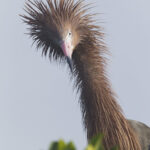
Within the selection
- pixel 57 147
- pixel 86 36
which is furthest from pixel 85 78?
pixel 57 147

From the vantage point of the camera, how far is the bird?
537 centimetres

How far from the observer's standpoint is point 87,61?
613cm

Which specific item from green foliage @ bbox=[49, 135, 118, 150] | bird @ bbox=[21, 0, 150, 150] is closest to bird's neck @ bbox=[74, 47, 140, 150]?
bird @ bbox=[21, 0, 150, 150]

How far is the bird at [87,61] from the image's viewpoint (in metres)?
5.37

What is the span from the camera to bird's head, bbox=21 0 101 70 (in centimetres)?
599

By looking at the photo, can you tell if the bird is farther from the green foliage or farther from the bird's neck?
the green foliage

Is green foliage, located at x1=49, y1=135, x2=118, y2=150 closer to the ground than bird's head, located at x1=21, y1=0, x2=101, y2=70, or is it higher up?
closer to the ground

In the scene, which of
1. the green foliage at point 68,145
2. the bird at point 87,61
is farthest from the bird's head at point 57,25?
the green foliage at point 68,145

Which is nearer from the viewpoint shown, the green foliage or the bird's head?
the green foliage

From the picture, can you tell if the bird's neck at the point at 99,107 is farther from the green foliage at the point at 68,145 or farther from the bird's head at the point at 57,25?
the green foliage at the point at 68,145

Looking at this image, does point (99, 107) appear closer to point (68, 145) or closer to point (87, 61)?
point (87, 61)

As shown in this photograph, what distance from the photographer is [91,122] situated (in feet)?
18.0

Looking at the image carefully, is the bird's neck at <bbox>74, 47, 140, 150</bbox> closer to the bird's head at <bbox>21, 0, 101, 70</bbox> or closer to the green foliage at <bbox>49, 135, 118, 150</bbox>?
the bird's head at <bbox>21, 0, 101, 70</bbox>

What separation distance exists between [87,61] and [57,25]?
29.5 inches
